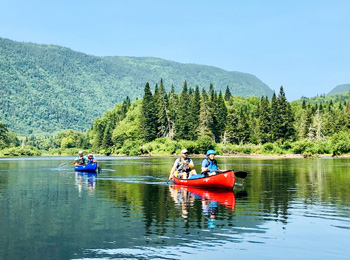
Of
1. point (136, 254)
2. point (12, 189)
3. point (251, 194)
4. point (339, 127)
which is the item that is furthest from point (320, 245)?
point (339, 127)

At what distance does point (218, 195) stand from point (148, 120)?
10907 cm

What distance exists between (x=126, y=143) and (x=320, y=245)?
127781 mm

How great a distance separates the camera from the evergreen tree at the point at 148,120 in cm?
13375

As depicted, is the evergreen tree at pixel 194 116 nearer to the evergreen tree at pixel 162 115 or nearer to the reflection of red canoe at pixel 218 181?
the evergreen tree at pixel 162 115

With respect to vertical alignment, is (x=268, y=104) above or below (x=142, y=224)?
above

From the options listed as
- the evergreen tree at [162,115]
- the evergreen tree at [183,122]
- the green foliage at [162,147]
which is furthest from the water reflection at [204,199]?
the evergreen tree at [162,115]

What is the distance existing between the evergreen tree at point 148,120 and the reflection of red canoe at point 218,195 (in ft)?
340

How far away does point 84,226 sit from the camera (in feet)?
54.5

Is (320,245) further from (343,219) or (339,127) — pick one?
(339,127)

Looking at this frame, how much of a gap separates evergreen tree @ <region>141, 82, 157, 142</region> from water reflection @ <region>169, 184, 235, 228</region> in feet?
335

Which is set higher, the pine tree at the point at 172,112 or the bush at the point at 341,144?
the pine tree at the point at 172,112

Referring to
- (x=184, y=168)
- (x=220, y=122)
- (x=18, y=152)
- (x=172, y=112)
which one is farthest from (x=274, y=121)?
(x=184, y=168)

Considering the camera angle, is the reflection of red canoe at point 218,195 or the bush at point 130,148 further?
the bush at point 130,148

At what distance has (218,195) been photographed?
25969 mm
